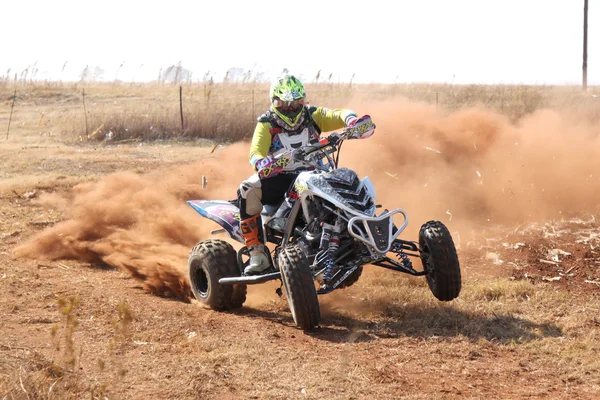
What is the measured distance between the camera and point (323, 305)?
8.18 m

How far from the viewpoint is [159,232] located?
36.5 feet

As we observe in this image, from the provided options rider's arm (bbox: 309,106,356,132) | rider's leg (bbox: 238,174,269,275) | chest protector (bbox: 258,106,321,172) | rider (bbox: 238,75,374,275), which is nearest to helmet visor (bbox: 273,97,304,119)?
rider (bbox: 238,75,374,275)

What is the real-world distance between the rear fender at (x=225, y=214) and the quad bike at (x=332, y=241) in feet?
1.63

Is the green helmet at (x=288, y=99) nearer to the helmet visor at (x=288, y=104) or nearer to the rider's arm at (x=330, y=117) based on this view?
the helmet visor at (x=288, y=104)

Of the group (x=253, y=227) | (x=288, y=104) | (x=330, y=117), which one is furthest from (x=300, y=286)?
(x=330, y=117)

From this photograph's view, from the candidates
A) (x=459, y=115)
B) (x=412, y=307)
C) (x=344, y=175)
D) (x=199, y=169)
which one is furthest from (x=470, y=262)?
(x=199, y=169)

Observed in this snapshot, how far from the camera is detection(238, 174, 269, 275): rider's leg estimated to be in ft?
25.8

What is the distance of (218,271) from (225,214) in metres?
0.78

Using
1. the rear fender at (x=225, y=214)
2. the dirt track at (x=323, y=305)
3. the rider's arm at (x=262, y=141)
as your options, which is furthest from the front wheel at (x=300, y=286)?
the rear fender at (x=225, y=214)

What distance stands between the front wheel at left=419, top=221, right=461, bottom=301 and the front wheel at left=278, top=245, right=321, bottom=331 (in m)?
1.12

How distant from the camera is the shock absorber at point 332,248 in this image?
6.98 m

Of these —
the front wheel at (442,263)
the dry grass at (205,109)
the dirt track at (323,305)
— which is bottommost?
the dirt track at (323,305)

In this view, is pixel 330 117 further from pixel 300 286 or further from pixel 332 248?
pixel 300 286

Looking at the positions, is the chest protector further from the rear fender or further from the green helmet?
the rear fender
